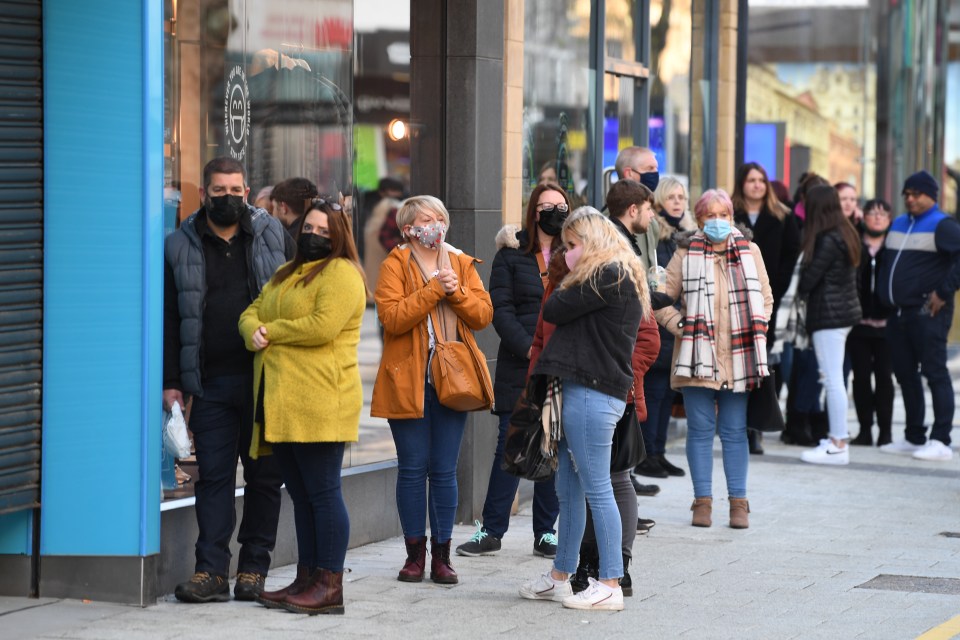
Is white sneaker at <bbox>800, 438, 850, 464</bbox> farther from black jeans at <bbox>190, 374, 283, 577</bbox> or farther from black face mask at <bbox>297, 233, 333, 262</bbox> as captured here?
black face mask at <bbox>297, 233, 333, 262</bbox>

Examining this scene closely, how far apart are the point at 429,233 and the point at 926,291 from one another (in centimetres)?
625

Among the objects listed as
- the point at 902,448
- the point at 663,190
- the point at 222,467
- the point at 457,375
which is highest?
the point at 663,190

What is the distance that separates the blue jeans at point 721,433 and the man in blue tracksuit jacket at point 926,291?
11.5 feet

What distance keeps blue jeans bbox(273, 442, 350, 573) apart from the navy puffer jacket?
1.45m

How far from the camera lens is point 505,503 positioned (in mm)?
8492

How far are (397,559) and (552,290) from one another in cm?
187

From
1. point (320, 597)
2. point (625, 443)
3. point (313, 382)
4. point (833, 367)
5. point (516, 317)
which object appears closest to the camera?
point (313, 382)

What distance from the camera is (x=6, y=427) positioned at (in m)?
6.95

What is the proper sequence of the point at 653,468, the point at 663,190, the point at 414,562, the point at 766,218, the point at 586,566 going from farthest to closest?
the point at 766,218, the point at 653,468, the point at 663,190, the point at 414,562, the point at 586,566

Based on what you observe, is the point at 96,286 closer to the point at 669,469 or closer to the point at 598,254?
the point at 598,254

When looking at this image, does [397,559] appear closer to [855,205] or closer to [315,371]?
[315,371]

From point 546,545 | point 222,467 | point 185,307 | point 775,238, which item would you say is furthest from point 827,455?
point 185,307

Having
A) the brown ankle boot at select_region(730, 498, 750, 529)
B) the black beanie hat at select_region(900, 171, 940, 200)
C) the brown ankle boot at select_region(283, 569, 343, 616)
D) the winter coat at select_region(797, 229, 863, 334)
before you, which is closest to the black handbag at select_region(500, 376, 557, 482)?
the brown ankle boot at select_region(283, 569, 343, 616)

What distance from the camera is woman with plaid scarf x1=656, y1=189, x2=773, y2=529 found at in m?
9.39
